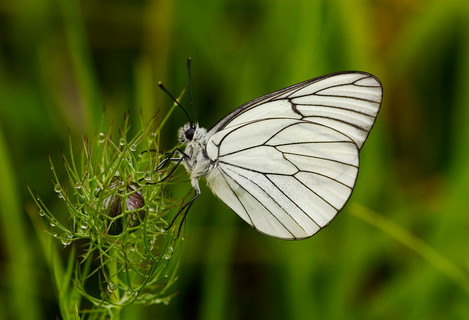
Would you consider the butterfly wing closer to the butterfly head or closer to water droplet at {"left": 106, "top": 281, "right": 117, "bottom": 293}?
the butterfly head

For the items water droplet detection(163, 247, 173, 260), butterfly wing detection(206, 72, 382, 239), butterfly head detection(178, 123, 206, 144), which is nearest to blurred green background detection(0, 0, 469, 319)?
butterfly wing detection(206, 72, 382, 239)

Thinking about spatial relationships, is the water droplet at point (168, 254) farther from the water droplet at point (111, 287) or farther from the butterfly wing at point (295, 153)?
the butterfly wing at point (295, 153)

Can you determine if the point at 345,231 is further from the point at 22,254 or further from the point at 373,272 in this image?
the point at 22,254

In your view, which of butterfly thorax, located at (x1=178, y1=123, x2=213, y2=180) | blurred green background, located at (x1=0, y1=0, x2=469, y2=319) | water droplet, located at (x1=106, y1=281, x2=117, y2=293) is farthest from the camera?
blurred green background, located at (x1=0, y1=0, x2=469, y2=319)

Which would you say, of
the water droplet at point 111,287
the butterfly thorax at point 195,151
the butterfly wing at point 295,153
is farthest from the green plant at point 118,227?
the butterfly wing at point 295,153

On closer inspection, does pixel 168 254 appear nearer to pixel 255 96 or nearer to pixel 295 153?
pixel 295 153

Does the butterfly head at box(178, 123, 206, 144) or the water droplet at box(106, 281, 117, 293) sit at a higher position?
the butterfly head at box(178, 123, 206, 144)

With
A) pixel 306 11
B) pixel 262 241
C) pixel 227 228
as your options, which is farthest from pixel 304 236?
pixel 306 11
